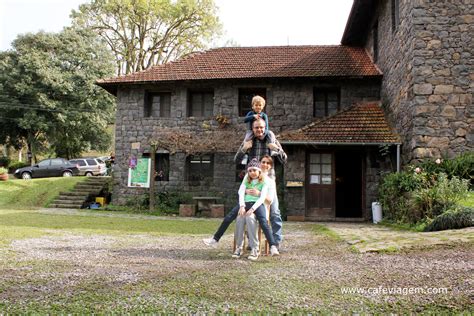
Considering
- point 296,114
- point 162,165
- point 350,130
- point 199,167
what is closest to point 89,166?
point 162,165

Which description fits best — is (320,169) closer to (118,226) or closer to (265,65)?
(265,65)

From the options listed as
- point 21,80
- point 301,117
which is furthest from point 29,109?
point 301,117

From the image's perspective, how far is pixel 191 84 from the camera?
1528 cm

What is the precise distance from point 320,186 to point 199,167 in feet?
15.2

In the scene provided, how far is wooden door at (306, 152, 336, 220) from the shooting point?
13117 mm

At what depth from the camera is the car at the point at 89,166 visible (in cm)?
Result: 2519

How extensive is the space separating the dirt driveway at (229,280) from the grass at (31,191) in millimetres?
12359

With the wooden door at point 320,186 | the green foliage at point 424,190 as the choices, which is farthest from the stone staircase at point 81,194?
the green foliage at point 424,190

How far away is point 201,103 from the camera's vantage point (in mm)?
15656

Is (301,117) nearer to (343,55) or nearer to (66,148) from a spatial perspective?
(343,55)

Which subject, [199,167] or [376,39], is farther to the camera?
[199,167]

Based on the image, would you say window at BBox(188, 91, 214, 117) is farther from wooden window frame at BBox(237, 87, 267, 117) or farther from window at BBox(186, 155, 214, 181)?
window at BBox(186, 155, 214, 181)

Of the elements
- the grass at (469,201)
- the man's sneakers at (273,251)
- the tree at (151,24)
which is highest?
the tree at (151,24)

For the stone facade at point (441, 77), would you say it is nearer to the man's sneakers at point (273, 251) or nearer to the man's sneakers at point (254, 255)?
the man's sneakers at point (273, 251)
